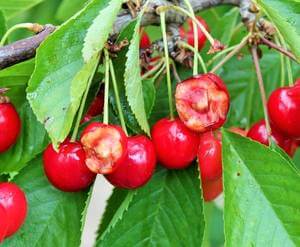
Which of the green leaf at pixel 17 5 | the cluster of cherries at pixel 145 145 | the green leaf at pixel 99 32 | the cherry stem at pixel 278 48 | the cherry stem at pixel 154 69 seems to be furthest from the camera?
the green leaf at pixel 17 5

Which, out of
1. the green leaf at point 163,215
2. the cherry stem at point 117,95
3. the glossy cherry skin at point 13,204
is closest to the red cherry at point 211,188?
the green leaf at point 163,215

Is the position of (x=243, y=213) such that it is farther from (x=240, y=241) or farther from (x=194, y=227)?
(x=194, y=227)

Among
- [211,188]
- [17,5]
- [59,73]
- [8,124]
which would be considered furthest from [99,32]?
[17,5]

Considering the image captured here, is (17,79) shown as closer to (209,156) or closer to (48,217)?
(48,217)

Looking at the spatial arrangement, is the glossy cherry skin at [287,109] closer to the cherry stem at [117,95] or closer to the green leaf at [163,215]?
the green leaf at [163,215]

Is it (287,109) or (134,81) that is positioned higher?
(134,81)

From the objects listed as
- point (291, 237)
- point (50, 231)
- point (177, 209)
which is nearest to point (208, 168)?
point (177, 209)

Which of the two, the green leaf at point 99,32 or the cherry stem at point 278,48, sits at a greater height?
the green leaf at point 99,32
